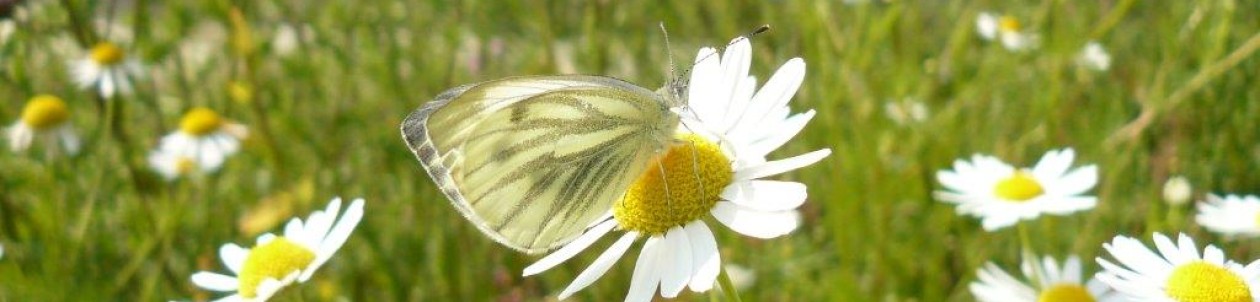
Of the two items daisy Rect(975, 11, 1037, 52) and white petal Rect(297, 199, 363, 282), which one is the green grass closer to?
daisy Rect(975, 11, 1037, 52)

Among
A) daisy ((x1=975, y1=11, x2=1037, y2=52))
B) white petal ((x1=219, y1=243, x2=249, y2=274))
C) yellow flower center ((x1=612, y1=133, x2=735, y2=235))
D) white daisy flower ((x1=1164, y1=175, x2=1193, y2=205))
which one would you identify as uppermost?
daisy ((x1=975, y1=11, x2=1037, y2=52))

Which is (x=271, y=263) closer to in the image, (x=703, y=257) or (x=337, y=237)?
(x=337, y=237)

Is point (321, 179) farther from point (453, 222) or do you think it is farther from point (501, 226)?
point (501, 226)

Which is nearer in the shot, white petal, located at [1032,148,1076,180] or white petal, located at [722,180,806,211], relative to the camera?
white petal, located at [722,180,806,211]

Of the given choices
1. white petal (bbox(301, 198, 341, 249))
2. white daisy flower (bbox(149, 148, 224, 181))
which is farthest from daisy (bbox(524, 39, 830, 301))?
white daisy flower (bbox(149, 148, 224, 181))

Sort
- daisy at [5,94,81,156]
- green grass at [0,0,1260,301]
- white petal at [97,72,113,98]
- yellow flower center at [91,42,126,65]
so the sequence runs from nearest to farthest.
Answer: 1. green grass at [0,0,1260,301]
2. white petal at [97,72,113,98]
3. daisy at [5,94,81,156]
4. yellow flower center at [91,42,126,65]

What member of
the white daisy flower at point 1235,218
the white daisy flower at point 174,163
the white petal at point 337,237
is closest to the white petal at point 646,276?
the white petal at point 337,237

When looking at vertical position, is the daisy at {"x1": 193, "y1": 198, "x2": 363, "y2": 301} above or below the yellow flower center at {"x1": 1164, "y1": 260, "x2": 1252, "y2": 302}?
above
